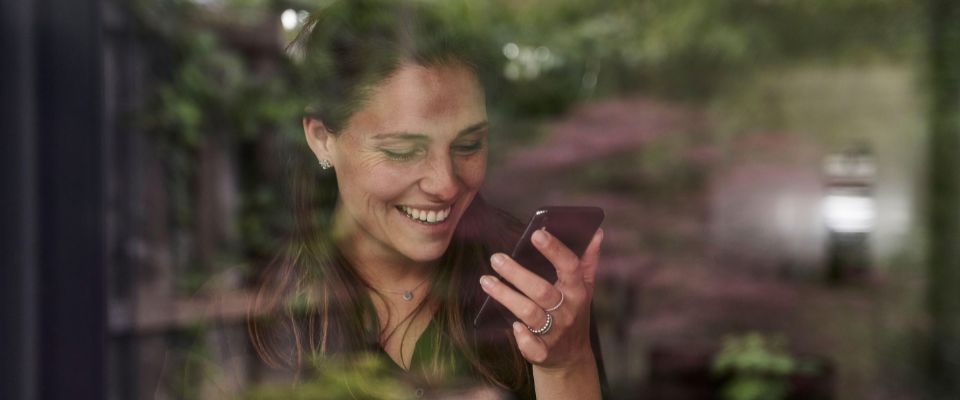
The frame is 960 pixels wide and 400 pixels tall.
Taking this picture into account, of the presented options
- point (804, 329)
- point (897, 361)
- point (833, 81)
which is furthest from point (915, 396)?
point (833, 81)

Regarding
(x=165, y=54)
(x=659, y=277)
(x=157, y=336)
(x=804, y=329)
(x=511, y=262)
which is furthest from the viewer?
(x=804, y=329)

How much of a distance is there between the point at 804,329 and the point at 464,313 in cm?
195

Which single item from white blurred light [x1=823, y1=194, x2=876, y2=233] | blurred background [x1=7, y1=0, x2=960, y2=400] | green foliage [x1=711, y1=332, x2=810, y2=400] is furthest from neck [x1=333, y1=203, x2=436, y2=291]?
white blurred light [x1=823, y1=194, x2=876, y2=233]

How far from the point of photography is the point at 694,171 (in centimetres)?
226

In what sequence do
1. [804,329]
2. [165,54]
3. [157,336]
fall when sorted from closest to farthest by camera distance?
1. [157,336]
2. [165,54]
3. [804,329]

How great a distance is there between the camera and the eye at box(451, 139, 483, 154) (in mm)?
561

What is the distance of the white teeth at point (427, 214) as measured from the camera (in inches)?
22.5

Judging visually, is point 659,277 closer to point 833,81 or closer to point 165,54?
point 833,81

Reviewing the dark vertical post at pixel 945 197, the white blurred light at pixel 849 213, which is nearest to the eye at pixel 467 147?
the white blurred light at pixel 849 213

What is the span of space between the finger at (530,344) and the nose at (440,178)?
10 centimetres

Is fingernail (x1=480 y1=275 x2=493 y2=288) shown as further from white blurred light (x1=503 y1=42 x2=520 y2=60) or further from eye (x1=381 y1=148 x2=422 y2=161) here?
white blurred light (x1=503 y1=42 x2=520 y2=60)

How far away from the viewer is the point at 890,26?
7.95 ft

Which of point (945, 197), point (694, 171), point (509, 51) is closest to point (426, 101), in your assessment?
point (509, 51)

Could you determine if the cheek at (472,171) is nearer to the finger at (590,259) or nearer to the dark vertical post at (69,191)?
the finger at (590,259)
